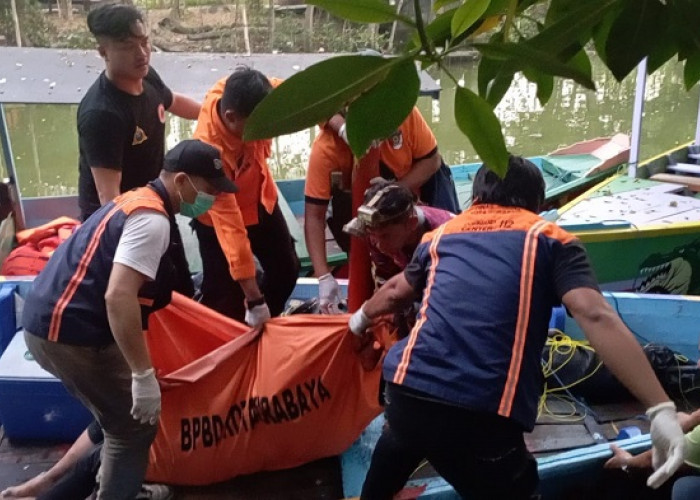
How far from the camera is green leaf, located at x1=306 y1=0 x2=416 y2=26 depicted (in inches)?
19.8

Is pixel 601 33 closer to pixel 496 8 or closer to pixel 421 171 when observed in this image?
pixel 496 8

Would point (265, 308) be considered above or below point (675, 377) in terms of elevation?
above

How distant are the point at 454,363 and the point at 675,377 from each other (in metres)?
1.57

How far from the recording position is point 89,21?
237cm

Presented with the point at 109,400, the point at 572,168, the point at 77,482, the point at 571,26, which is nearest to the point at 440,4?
the point at 571,26

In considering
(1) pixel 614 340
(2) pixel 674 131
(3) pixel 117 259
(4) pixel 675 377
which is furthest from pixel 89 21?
(2) pixel 674 131

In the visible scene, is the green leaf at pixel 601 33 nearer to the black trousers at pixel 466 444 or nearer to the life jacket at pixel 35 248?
the black trousers at pixel 466 444

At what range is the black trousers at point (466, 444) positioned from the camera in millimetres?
1691

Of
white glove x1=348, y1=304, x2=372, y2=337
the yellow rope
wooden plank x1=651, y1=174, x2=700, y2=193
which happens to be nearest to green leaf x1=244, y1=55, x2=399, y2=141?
white glove x1=348, y1=304, x2=372, y2=337

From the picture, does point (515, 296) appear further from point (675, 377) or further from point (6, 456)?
point (6, 456)

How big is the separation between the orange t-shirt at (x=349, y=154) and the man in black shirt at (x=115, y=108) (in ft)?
1.96

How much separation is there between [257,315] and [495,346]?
98cm

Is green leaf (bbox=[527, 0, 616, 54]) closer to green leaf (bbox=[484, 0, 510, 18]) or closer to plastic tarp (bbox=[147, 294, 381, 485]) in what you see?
green leaf (bbox=[484, 0, 510, 18])

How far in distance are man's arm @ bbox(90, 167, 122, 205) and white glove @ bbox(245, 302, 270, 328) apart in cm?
57
